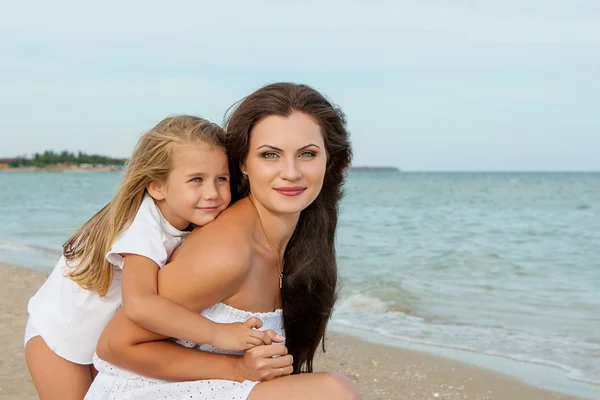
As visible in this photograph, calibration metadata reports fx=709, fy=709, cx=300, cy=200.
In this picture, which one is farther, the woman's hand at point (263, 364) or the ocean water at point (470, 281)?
the ocean water at point (470, 281)

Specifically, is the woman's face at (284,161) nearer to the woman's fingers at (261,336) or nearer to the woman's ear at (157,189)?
the woman's ear at (157,189)

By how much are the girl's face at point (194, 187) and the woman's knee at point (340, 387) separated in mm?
894

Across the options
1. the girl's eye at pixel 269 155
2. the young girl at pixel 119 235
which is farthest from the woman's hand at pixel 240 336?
the girl's eye at pixel 269 155

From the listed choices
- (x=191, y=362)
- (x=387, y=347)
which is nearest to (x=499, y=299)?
(x=387, y=347)

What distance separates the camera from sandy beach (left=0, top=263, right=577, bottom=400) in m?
5.33

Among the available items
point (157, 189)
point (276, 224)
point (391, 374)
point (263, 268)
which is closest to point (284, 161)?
point (276, 224)

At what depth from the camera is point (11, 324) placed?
6961mm

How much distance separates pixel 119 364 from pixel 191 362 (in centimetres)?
28

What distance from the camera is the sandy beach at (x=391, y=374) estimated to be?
5332 millimetres

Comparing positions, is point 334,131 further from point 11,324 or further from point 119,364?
point 11,324

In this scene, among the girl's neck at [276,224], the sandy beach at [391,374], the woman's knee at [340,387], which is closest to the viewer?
the woman's knee at [340,387]

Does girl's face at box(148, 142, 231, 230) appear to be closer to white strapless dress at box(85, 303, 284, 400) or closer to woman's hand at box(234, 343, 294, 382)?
white strapless dress at box(85, 303, 284, 400)

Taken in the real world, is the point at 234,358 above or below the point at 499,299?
above

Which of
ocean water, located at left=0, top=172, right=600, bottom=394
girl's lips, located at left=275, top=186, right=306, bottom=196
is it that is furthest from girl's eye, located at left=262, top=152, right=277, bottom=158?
ocean water, located at left=0, top=172, right=600, bottom=394
